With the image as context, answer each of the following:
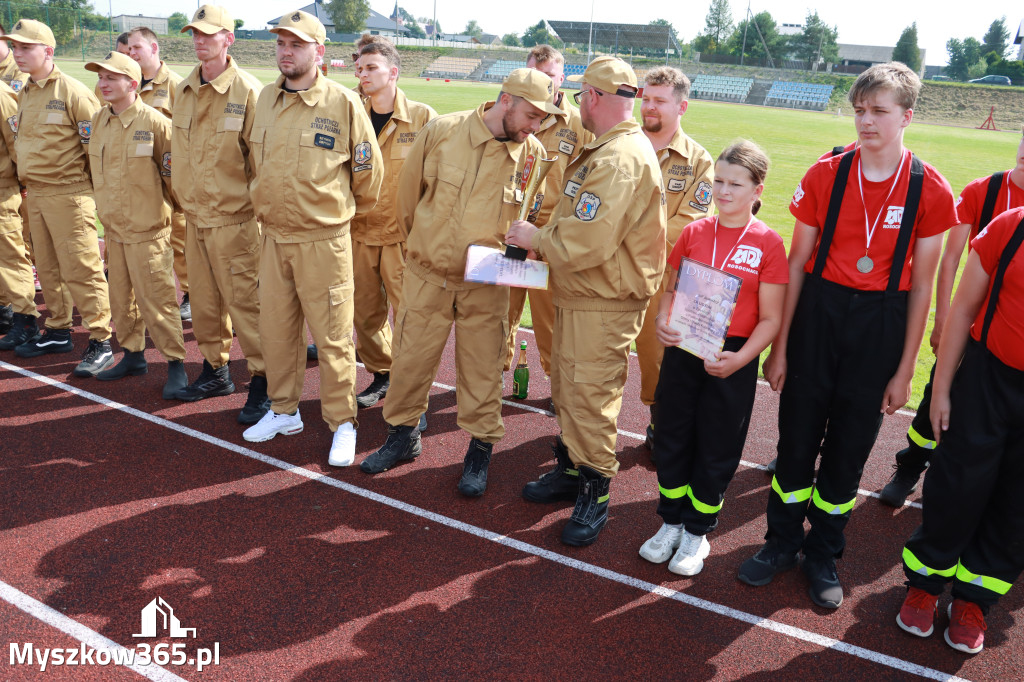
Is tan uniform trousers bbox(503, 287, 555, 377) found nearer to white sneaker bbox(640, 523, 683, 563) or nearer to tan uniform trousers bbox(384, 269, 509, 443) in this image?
tan uniform trousers bbox(384, 269, 509, 443)

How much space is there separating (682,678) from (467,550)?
4.22 ft

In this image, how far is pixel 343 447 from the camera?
4.79 meters

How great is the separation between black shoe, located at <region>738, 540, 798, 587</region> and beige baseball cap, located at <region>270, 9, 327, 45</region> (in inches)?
149

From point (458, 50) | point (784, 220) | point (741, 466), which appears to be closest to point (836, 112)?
point (458, 50)

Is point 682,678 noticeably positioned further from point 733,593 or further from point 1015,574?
point 1015,574

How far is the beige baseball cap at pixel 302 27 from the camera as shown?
440cm

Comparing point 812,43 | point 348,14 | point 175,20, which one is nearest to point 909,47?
point 812,43

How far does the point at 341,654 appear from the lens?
3.11 m

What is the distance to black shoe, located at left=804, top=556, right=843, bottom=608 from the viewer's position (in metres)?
3.56

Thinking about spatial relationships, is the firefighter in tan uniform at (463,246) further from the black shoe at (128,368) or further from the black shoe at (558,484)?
the black shoe at (128,368)

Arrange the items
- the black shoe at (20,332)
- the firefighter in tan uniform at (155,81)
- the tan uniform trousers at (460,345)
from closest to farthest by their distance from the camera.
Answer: the tan uniform trousers at (460,345), the black shoe at (20,332), the firefighter in tan uniform at (155,81)

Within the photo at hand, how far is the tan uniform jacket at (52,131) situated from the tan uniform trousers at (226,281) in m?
1.64

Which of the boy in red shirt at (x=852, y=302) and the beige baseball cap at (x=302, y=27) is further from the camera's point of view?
the beige baseball cap at (x=302, y=27)

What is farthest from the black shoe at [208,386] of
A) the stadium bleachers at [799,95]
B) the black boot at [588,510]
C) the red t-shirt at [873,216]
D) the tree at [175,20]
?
the tree at [175,20]
